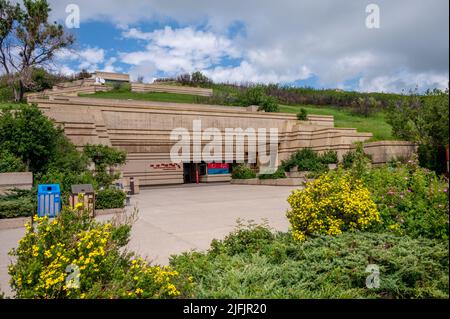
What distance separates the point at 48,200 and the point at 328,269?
8345mm

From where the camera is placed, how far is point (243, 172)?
25.2 meters

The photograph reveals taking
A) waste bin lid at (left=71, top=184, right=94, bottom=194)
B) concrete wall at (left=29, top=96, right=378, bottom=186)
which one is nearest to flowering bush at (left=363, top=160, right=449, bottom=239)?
waste bin lid at (left=71, top=184, right=94, bottom=194)

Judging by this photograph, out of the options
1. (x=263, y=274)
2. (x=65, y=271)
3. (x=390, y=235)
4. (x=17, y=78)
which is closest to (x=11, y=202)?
(x=65, y=271)

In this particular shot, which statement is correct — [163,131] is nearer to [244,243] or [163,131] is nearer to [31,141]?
[31,141]

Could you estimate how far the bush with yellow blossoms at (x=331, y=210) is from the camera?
5602mm

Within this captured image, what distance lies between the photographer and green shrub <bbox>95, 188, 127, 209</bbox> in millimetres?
11227

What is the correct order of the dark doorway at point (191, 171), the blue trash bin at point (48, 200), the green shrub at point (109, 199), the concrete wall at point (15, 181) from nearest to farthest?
the blue trash bin at point (48, 200) → the concrete wall at point (15, 181) → the green shrub at point (109, 199) → the dark doorway at point (191, 171)

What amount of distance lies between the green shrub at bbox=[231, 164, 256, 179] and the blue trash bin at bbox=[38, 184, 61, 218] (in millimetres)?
16277

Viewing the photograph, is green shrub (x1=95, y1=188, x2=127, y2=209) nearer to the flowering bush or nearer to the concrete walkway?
the concrete walkway

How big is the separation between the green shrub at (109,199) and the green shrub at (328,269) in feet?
23.0

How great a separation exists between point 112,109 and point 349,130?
1579 centimetres

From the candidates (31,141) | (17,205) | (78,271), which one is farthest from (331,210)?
(31,141)

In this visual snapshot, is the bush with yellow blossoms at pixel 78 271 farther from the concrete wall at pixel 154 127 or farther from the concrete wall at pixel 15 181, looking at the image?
the concrete wall at pixel 154 127

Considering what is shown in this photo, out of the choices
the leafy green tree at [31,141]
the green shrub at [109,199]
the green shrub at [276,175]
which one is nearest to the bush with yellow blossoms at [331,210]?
the green shrub at [109,199]
